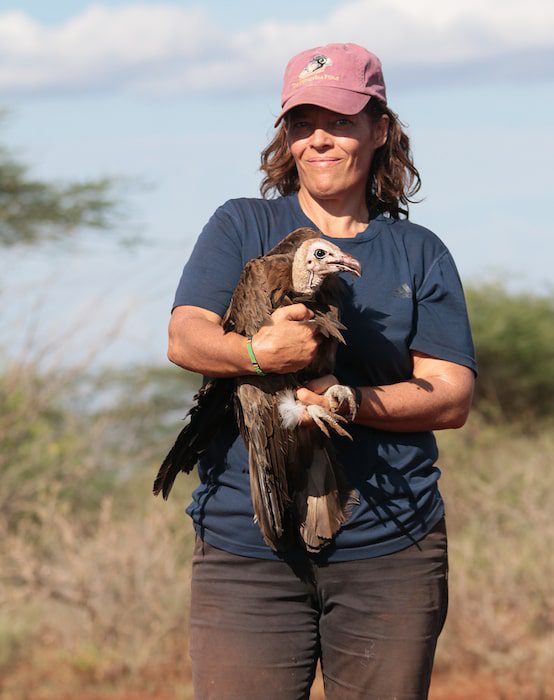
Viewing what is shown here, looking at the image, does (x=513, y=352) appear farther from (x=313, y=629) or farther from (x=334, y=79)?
(x=313, y=629)

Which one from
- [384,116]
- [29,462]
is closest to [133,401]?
[29,462]

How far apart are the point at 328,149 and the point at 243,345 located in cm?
69

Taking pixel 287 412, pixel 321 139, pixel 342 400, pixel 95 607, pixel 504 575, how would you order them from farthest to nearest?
pixel 95 607, pixel 504 575, pixel 321 139, pixel 287 412, pixel 342 400

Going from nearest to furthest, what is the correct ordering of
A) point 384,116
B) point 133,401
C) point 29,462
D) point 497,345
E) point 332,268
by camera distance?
1. point 332,268
2. point 384,116
3. point 29,462
4. point 133,401
5. point 497,345

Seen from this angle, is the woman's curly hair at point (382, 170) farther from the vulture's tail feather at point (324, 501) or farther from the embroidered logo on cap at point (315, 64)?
the vulture's tail feather at point (324, 501)

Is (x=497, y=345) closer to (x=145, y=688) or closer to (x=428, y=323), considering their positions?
(x=145, y=688)

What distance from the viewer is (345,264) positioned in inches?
118

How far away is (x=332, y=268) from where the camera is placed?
2982mm

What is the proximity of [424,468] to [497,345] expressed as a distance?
1092 centimetres

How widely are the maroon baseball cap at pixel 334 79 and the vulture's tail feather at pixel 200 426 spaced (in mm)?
826

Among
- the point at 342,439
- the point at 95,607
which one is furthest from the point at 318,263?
the point at 95,607

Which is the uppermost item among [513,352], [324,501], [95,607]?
[513,352]

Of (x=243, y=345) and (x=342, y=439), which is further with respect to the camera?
(x=342, y=439)

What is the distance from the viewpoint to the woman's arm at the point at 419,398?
3002 mm
